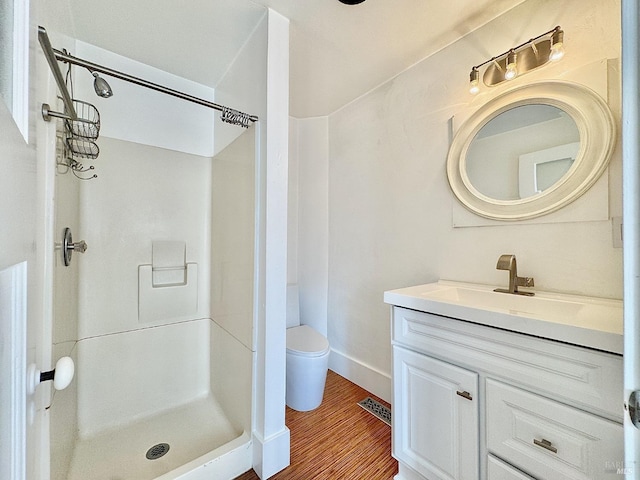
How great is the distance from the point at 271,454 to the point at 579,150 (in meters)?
2.04

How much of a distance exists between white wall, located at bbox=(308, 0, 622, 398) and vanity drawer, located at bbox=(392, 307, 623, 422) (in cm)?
51

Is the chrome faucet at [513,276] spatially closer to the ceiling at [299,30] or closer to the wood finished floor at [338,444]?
the wood finished floor at [338,444]

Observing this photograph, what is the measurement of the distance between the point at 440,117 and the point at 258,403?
1.98 meters

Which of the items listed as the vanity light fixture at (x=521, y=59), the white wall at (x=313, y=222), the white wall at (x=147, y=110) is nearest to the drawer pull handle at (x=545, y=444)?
the vanity light fixture at (x=521, y=59)

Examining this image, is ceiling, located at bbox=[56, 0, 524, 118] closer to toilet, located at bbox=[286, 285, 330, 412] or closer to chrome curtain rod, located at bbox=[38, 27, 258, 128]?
chrome curtain rod, located at bbox=[38, 27, 258, 128]

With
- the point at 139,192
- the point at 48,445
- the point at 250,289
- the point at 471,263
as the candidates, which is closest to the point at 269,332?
the point at 250,289

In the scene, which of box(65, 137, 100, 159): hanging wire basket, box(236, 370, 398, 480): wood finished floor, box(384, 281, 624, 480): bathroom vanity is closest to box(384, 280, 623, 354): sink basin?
box(384, 281, 624, 480): bathroom vanity

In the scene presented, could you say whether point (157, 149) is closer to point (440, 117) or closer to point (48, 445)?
point (48, 445)

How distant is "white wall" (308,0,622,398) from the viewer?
114 centimetres

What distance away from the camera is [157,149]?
6.09 ft

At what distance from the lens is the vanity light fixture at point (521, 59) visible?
1.17m

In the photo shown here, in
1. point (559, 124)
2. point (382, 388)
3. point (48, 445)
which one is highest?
point (559, 124)

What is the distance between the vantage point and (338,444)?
1.54 m

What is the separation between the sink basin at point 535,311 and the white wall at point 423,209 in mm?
94
